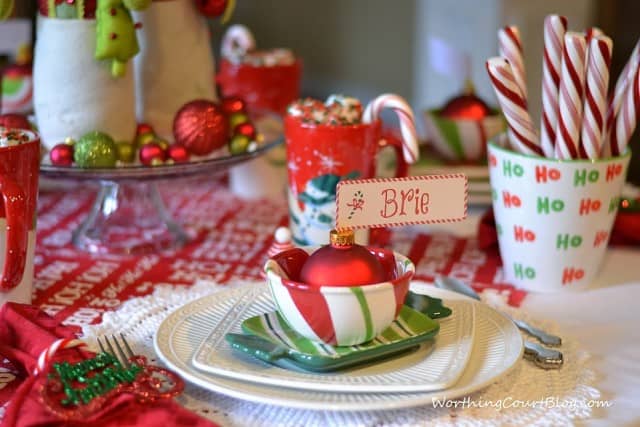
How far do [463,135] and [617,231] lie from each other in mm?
253

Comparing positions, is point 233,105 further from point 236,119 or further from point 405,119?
point 405,119

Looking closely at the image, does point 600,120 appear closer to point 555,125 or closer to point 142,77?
point 555,125

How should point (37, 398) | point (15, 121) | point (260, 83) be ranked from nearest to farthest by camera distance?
point (37, 398)
point (15, 121)
point (260, 83)

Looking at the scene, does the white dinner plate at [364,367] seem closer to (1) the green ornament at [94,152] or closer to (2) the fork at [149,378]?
(2) the fork at [149,378]

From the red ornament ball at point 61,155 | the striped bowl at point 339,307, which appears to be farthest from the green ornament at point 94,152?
the striped bowl at point 339,307

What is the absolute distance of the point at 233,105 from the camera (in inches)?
44.1

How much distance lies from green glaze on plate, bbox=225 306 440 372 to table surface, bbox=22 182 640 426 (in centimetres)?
15

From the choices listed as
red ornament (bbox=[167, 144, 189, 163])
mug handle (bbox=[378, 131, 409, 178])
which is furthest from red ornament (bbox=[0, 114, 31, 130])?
mug handle (bbox=[378, 131, 409, 178])

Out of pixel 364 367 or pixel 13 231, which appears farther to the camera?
pixel 13 231

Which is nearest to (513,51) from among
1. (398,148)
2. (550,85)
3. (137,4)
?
(550,85)

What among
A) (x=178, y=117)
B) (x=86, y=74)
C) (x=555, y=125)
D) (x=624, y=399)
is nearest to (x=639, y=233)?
(x=555, y=125)

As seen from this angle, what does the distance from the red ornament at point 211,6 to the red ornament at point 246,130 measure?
0.48 feet

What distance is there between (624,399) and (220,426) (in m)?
0.31

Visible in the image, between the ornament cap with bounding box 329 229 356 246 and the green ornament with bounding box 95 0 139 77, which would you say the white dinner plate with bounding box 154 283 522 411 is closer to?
the ornament cap with bounding box 329 229 356 246
